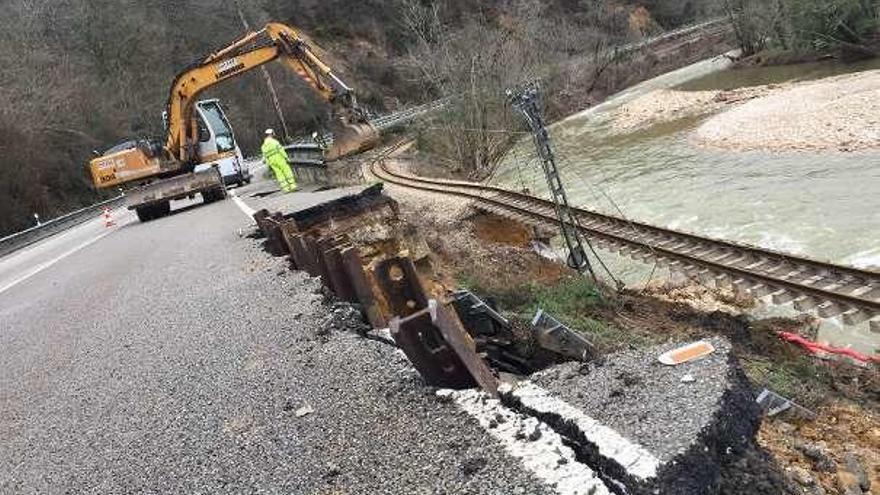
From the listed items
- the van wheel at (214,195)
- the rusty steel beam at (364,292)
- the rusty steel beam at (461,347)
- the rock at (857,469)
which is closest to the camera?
the rusty steel beam at (461,347)

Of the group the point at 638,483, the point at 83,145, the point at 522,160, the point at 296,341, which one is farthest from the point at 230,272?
the point at 83,145

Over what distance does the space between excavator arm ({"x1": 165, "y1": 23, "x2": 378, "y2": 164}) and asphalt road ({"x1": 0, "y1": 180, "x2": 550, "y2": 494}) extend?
9.18 metres

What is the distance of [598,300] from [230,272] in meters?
4.51

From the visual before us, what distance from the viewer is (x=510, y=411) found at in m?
3.73

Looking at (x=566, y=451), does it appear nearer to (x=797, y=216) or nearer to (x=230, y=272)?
(x=230, y=272)

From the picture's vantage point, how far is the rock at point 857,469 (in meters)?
4.33

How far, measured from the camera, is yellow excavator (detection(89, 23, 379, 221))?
17.5 meters

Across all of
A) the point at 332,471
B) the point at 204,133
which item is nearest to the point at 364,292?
the point at 332,471

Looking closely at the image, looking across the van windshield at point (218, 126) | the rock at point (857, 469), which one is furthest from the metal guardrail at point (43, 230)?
the rock at point (857, 469)

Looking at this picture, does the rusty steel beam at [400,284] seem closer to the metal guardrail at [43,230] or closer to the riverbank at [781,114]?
the riverbank at [781,114]

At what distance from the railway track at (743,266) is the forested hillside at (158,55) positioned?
15.6 metres

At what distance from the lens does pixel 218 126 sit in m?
22.3

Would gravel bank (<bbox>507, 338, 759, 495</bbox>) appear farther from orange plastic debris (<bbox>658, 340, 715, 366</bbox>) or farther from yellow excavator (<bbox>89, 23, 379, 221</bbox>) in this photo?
yellow excavator (<bbox>89, 23, 379, 221</bbox>)

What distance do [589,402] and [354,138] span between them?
1396 cm
